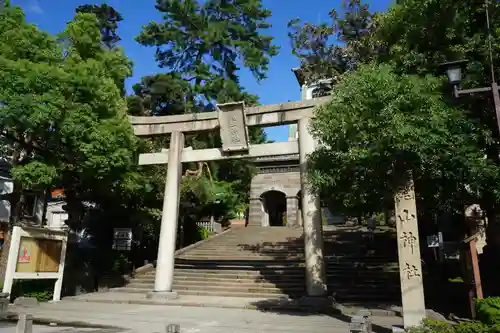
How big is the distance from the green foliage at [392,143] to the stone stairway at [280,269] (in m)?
5.63

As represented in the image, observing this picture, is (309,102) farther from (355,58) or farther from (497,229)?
(497,229)

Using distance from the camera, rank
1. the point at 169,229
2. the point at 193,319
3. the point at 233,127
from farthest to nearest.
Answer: the point at 233,127 < the point at 169,229 < the point at 193,319

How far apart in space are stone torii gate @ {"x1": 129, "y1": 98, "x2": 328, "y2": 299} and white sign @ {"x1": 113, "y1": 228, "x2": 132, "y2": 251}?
381 centimetres

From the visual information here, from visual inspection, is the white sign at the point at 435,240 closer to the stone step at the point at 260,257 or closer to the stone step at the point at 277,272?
the stone step at the point at 277,272

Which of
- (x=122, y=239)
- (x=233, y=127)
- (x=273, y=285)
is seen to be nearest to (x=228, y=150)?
(x=233, y=127)

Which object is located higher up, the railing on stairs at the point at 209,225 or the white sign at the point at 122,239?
the railing on stairs at the point at 209,225

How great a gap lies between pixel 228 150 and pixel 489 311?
9360 mm

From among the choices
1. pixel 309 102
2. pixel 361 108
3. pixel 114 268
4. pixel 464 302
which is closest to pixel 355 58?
pixel 309 102

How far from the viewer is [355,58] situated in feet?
51.2

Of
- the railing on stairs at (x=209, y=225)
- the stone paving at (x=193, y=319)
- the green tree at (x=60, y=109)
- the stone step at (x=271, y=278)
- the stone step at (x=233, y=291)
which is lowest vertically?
the stone paving at (x=193, y=319)

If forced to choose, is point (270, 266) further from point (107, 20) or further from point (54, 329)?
point (107, 20)

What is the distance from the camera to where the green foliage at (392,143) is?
25.6 feet

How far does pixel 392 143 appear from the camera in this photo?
25.5ft

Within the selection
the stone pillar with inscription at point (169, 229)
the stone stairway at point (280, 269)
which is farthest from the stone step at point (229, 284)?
the stone pillar with inscription at point (169, 229)
